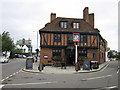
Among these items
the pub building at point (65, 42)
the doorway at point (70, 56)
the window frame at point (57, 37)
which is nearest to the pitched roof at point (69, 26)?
the pub building at point (65, 42)

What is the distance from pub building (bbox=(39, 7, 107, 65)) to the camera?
92.3ft

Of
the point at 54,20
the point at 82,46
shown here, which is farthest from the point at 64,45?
the point at 54,20

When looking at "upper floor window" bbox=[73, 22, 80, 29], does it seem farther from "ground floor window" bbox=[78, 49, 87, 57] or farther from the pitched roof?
"ground floor window" bbox=[78, 49, 87, 57]

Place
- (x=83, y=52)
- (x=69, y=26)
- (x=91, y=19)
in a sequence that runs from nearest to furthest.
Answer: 1. (x=83, y=52)
2. (x=69, y=26)
3. (x=91, y=19)

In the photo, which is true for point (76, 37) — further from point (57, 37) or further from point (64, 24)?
point (64, 24)

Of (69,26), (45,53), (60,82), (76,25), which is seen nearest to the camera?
(60,82)

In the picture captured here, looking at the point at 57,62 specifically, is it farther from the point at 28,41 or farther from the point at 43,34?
the point at 28,41

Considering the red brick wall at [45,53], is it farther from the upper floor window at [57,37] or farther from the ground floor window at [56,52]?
the upper floor window at [57,37]

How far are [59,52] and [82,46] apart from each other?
14.5ft

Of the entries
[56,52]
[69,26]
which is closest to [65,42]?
[56,52]

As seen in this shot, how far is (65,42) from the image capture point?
28.7 meters

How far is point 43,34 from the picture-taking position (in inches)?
1113

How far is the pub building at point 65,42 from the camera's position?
28141 mm

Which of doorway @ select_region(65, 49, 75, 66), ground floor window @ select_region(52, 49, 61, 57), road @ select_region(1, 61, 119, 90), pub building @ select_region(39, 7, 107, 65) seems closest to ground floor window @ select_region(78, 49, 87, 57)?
pub building @ select_region(39, 7, 107, 65)
